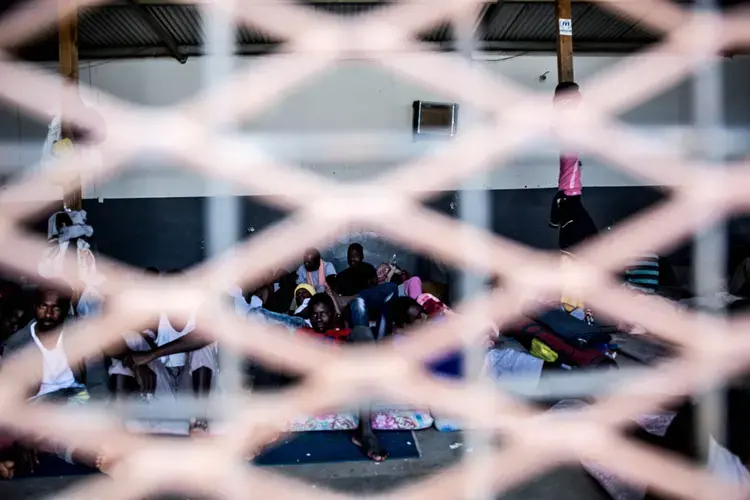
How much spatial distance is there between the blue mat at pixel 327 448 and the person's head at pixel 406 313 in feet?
1.72

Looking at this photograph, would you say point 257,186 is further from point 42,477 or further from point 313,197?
point 42,477

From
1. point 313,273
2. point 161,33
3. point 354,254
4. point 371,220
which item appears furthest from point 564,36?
point 161,33

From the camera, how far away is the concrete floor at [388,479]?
6.26ft

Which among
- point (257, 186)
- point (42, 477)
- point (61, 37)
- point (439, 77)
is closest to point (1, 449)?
point (42, 477)

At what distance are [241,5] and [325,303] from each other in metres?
2.46

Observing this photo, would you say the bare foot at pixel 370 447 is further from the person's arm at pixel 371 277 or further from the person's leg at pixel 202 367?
the person's arm at pixel 371 277

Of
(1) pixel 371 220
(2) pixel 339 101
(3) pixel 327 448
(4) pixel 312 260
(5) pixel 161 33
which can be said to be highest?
(5) pixel 161 33

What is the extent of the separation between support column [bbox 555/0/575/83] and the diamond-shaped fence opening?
3.43ft

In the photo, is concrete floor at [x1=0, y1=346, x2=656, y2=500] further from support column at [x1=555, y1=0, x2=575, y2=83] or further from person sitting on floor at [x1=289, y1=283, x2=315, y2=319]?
person sitting on floor at [x1=289, y1=283, x2=315, y2=319]

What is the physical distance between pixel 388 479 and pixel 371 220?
1.75m

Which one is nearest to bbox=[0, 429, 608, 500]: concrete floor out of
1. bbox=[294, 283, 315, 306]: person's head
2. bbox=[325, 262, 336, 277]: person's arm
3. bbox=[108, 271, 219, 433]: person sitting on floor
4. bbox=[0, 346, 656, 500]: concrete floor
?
bbox=[0, 346, 656, 500]: concrete floor

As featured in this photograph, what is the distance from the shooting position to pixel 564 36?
174 centimetres

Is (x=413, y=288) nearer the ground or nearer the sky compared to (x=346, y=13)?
nearer the ground

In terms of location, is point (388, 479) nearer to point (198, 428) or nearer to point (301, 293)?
point (198, 428)
